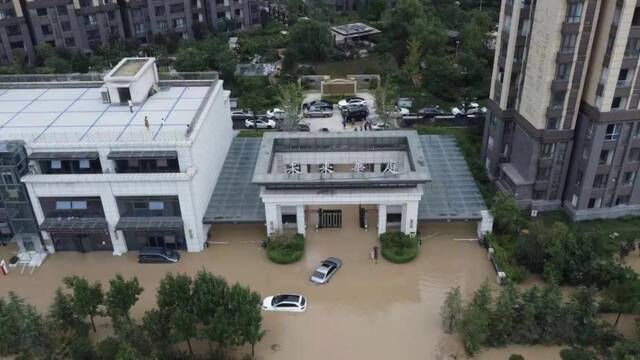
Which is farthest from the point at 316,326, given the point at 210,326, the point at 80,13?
the point at 80,13

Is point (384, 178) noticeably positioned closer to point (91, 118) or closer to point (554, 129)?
point (554, 129)

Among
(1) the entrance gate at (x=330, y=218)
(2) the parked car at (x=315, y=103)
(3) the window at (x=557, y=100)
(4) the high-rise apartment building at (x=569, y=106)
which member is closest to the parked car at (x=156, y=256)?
(1) the entrance gate at (x=330, y=218)

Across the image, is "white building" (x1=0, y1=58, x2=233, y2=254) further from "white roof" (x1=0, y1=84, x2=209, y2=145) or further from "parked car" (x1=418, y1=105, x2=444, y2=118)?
"parked car" (x1=418, y1=105, x2=444, y2=118)

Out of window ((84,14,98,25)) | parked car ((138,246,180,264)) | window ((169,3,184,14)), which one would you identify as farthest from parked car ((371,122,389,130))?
window ((84,14,98,25))

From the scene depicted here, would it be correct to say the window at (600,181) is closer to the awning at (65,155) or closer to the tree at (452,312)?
the tree at (452,312)

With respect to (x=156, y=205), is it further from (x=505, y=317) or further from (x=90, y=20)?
(x=90, y=20)

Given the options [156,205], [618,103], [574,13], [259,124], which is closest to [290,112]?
[259,124]
